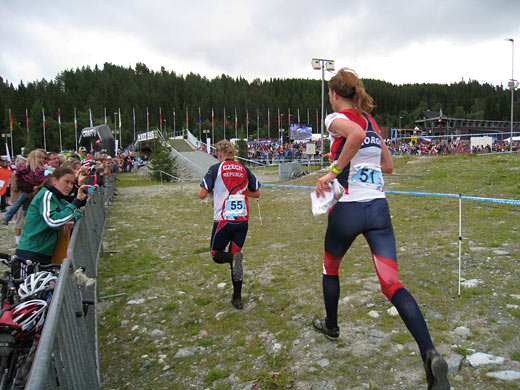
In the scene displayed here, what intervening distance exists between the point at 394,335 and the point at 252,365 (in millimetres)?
1321

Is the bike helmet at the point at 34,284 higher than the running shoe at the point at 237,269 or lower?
higher

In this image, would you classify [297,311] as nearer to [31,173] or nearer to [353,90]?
[353,90]

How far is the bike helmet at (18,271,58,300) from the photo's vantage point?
3014 mm

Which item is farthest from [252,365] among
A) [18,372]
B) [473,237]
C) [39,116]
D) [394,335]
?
[39,116]

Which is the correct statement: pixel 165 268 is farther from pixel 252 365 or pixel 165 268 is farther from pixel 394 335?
pixel 394 335

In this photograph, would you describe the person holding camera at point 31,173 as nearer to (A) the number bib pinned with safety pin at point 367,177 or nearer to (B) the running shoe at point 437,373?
(A) the number bib pinned with safety pin at point 367,177

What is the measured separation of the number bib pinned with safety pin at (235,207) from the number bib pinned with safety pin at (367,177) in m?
1.93

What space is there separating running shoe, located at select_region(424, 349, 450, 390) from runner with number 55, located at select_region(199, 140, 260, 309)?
243 centimetres

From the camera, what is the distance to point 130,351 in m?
3.58

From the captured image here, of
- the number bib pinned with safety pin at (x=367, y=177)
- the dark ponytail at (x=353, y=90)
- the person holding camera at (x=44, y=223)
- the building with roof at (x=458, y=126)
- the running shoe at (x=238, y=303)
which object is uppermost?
the building with roof at (x=458, y=126)

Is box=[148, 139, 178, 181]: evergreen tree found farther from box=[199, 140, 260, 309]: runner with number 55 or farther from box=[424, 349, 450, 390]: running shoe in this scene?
box=[424, 349, 450, 390]: running shoe

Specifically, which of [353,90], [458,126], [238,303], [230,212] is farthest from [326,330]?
[458,126]

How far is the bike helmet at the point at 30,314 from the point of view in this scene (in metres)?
2.58

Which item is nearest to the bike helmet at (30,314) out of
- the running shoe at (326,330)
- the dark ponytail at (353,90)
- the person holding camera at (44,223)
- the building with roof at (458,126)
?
the person holding camera at (44,223)
